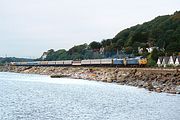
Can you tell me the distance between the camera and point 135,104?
43.3 meters

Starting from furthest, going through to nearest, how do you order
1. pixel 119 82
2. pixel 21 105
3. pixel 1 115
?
pixel 119 82 < pixel 21 105 < pixel 1 115

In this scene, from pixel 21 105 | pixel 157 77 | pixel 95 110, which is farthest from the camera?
pixel 157 77

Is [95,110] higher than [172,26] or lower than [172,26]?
lower

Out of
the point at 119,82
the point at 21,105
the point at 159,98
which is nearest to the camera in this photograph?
the point at 21,105

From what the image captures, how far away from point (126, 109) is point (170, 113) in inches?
187

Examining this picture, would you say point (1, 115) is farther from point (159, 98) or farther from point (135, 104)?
point (159, 98)

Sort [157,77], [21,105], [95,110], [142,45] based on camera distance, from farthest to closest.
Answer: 1. [142,45]
2. [157,77]
3. [21,105]
4. [95,110]

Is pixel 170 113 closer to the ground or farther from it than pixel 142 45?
closer to the ground

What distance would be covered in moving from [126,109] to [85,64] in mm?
97499

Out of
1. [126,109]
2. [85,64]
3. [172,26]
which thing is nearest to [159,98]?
[126,109]

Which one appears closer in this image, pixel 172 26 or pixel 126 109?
pixel 126 109

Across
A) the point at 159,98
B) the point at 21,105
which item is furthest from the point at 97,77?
the point at 21,105

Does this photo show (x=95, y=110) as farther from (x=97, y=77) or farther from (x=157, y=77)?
(x=97, y=77)

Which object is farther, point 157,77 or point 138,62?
point 138,62
